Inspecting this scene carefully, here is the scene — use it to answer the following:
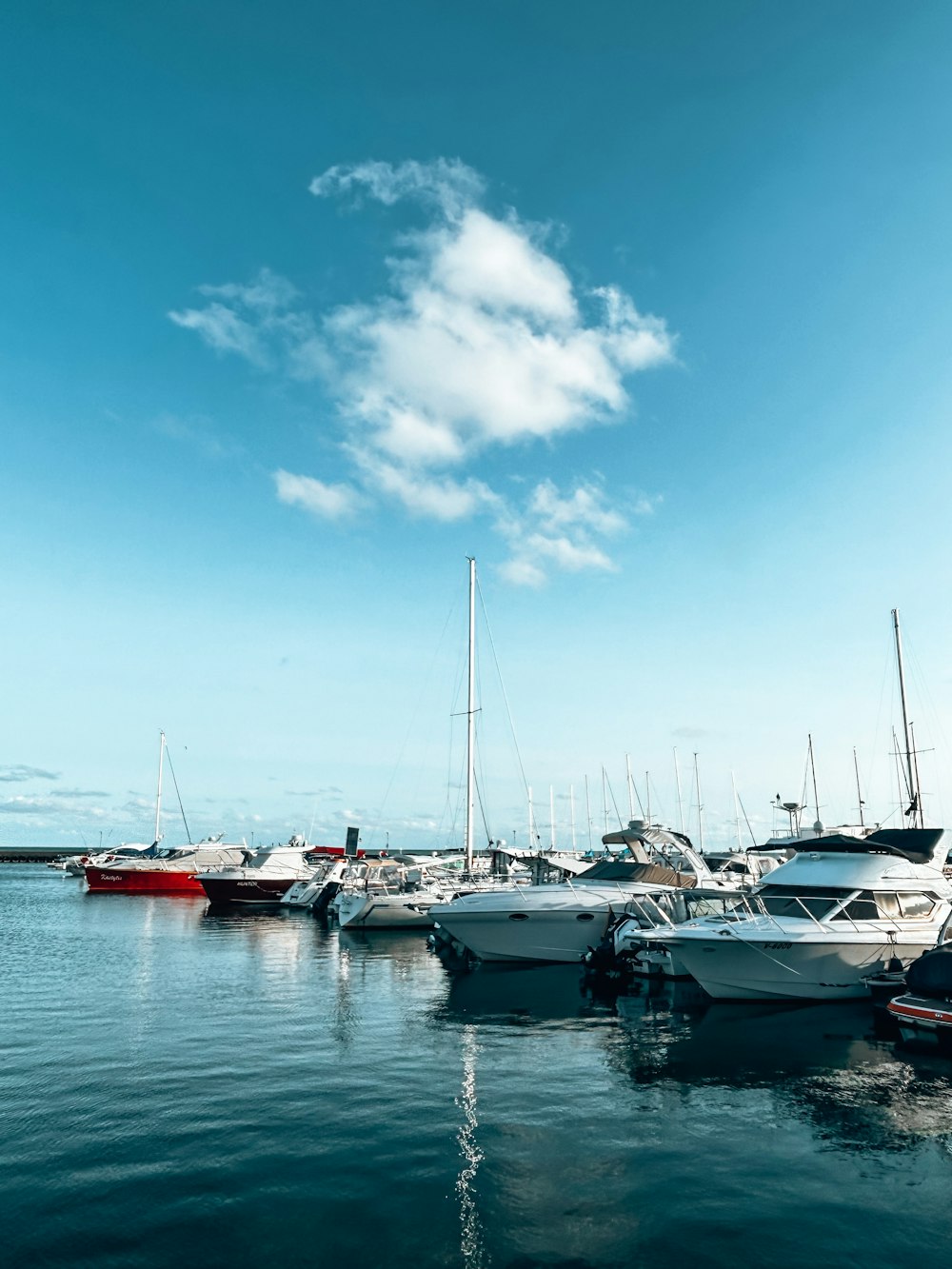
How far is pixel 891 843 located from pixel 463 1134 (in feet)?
73.0

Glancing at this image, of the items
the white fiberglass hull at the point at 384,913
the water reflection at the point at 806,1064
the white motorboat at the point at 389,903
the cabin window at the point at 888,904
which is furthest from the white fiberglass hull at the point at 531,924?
the white fiberglass hull at the point at 384,913

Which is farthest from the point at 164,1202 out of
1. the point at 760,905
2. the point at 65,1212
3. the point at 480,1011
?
the point at 760,905

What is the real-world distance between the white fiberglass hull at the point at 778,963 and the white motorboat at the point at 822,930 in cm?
3

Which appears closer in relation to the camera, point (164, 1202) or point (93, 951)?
point (164, 1202)

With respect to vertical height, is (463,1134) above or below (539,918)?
below

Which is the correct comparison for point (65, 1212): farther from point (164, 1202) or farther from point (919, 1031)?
point (919, 1031)

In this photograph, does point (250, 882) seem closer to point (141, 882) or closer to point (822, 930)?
point (141, 882)

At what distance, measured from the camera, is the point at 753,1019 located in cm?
2153

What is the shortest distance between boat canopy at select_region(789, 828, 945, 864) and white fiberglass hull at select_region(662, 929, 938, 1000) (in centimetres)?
332

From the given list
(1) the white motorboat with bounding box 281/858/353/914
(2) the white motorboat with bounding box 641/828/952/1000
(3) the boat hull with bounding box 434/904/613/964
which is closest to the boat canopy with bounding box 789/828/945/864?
(2) the white motorboat with bounding box 641/828/952/1000

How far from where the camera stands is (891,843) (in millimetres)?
29062

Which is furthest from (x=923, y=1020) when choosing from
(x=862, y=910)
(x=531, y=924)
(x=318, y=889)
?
(x=318, y=889)

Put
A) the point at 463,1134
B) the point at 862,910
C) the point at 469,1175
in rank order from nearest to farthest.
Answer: the point at 469,1175 → the point at 463,1134 → the point at 862,910

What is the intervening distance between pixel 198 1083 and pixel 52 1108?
2.50m
